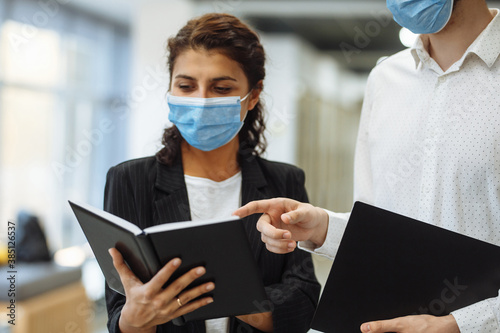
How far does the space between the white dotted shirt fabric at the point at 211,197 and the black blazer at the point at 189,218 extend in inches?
1.2

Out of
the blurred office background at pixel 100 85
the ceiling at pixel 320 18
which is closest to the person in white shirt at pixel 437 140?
the blurred office background at pixel 100 85

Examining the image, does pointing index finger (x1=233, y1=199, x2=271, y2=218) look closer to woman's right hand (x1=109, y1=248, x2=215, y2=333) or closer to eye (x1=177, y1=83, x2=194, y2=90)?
woman's right hand (x1=109, y1=248, x2=215, y2=333)

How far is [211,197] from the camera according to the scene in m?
1.45

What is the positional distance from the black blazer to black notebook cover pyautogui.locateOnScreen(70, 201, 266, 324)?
0.64 feet

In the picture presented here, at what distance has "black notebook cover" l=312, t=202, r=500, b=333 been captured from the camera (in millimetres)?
1152

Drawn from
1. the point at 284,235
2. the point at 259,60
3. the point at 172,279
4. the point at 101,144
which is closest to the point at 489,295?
the point at 284,235

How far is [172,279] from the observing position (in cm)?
108

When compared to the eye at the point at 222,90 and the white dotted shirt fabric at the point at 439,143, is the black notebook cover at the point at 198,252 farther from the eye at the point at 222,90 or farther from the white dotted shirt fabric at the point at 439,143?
the eye at the point at 222,90

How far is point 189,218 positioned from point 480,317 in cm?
73

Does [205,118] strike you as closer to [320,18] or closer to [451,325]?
[451,325]

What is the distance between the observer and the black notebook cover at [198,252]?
101 centimetres

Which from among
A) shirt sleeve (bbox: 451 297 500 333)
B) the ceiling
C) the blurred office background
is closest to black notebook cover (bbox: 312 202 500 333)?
shirt sleeve (bbox: 451 297 500 333)

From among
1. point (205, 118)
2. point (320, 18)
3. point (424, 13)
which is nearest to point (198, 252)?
point (205, 118)

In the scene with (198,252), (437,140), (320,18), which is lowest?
(198,252)
